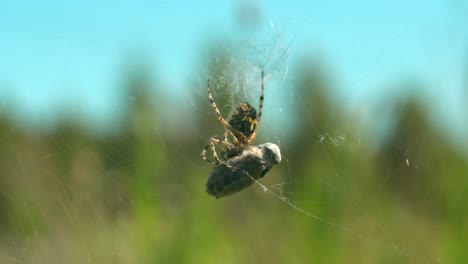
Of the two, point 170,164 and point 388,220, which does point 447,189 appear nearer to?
point 388,220

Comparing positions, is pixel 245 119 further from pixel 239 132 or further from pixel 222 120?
pixel 222 120

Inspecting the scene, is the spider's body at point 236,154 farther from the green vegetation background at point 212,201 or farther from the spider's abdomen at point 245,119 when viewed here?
the green vegetation background at point 212,201

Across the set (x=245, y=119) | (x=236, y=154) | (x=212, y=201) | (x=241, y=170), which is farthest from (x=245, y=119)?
(x=212, y=201)

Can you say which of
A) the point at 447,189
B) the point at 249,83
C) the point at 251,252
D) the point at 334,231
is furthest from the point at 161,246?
the point at 447,189

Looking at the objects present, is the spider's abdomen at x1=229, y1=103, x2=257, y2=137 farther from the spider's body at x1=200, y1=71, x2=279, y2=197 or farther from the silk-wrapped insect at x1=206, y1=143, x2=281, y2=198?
the silk-wrapped insect at x1=206, y1=143, x2=281, y2=198

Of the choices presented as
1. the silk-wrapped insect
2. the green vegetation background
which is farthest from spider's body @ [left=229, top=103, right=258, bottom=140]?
the green vegetation background

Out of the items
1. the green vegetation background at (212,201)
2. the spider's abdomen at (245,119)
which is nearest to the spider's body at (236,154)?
the spider's abdomen at (245,119)
